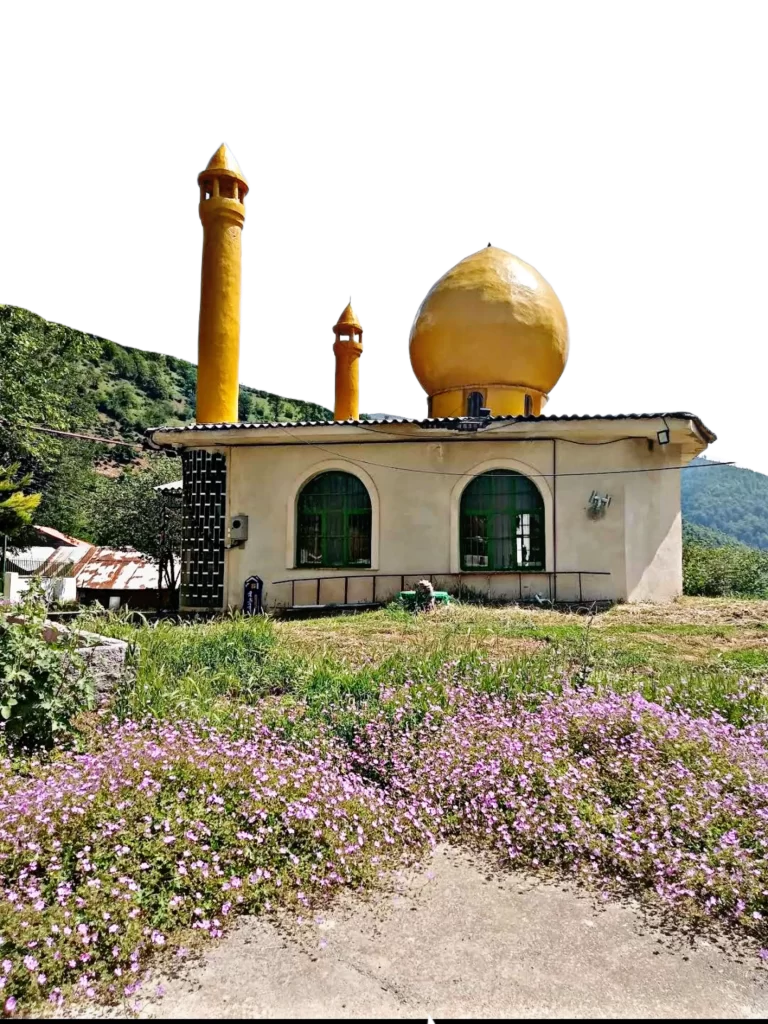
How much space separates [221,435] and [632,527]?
816cm

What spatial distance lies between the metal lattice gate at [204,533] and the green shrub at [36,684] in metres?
9.91

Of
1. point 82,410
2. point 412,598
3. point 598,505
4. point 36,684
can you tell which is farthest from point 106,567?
point 82,410

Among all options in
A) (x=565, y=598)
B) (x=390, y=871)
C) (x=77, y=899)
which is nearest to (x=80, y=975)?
(x=77, y=899)

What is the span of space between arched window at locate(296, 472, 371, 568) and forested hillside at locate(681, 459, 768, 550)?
13461cm

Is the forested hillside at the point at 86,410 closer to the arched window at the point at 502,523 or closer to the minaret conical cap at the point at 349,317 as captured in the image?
the arched window at the point at 502,523

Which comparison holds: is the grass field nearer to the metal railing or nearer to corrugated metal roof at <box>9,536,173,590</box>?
the metal railing

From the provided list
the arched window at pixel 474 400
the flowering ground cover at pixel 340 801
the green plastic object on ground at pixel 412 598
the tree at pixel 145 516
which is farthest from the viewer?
the tree at pixel 145 516

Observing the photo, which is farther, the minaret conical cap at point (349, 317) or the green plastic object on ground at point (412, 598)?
the minaret conical cap at point (349, 317)

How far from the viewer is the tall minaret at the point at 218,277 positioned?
627 inches

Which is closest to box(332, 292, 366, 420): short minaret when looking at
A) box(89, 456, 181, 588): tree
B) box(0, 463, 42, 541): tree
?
box(89, 456, 181, 588): tree

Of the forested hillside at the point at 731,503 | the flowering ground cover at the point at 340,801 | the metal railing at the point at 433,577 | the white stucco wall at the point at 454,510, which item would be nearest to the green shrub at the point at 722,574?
the white stucco wall at the point at 454,510

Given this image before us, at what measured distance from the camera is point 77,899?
2904 mm

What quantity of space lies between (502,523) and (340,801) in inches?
411

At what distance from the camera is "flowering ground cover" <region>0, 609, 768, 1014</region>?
9.82 feet
